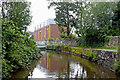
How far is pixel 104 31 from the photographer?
12695mm

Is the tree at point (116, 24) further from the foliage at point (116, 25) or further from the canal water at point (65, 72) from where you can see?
the canal water at point (65, 72)

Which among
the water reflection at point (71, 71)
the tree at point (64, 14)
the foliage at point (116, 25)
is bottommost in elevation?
the water reflection at point (71, 71)

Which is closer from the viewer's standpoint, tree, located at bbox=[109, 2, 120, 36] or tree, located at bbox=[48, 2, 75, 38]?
tree, located at bbox=[109, 2, 120, 36]

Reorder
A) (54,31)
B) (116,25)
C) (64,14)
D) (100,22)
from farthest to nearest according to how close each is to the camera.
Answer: (54,31)
(64,14)
(116,25)
(100,22)

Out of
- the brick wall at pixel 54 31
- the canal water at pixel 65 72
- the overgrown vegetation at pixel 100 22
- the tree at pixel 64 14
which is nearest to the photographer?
the canal water at pixel 65 72

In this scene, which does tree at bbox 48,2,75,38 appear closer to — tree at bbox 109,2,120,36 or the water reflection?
tree at bbox 109,2,120,36

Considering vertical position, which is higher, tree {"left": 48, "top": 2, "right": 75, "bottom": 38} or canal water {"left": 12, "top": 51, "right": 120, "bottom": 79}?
tree {"left": 48, "top": 2, "right": 75, "bottom": 38}

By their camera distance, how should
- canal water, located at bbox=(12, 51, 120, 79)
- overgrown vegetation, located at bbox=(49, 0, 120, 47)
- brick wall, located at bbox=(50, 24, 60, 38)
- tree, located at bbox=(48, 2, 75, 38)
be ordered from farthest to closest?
brick wall, located at bbox=(50, 24, 60, 38)
tree, located at bbox=(48, 2, 75, 38)
overgrown vegetation, located at bbox=(49, 0, 120, 47)
canal water, located at bbox=(12, 51, 120, 79)

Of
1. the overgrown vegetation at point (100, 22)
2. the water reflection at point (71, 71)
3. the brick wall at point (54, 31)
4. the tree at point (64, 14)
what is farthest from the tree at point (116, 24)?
the brick wall at point (54, 31)

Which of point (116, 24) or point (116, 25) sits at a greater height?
point (116, 24)

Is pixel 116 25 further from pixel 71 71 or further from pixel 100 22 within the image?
pixel 71 71

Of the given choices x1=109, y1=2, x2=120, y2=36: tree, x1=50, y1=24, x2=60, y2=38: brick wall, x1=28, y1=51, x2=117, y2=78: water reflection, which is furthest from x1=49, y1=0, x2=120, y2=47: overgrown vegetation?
x1=50, y1=24, x2=60, y2=38: brick wall

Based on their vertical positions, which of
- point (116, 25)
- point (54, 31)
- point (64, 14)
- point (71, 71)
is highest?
point (64, 14)

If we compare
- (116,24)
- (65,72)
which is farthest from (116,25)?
(65,72)
